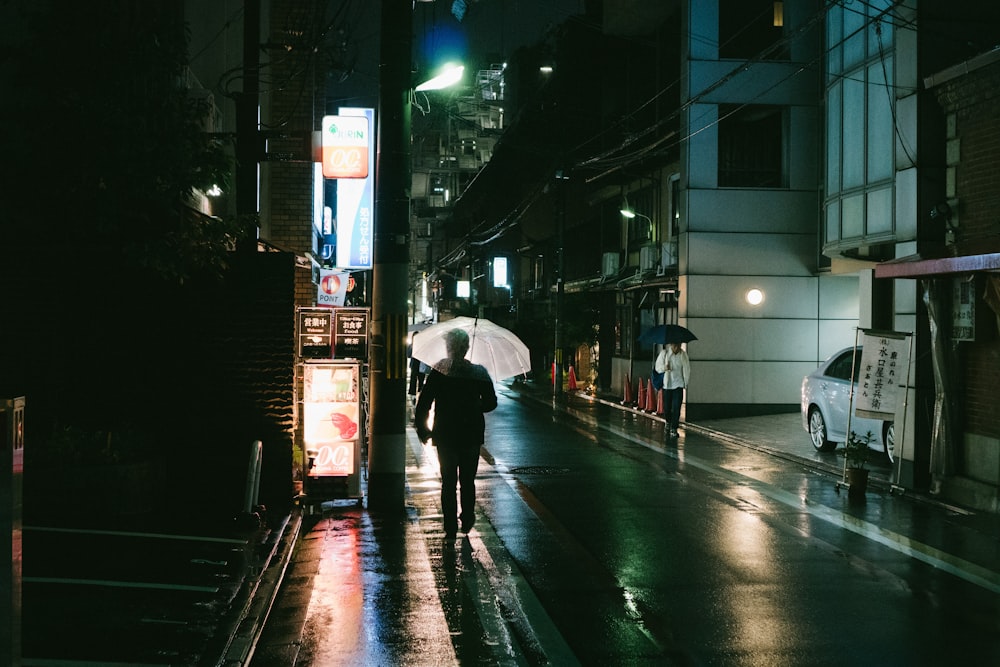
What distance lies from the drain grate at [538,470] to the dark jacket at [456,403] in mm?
4837

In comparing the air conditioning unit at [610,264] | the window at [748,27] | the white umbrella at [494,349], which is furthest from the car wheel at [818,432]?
the air conditioning unit at [610,264]

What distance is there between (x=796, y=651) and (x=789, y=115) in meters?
20.2

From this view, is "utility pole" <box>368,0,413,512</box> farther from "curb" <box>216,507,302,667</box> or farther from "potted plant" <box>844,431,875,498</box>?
"potted plant" <box>844,431,875,498</box>

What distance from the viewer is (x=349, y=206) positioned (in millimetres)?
22375

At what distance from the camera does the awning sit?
10453mm

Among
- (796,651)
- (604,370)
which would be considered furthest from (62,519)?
(604,370)

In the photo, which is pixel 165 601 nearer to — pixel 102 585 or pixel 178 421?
pixel 102 585

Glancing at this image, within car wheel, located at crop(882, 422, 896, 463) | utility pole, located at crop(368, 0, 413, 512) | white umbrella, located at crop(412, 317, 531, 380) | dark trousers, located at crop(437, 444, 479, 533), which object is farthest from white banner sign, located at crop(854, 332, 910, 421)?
utility pole, located at crop(368, 0, 413, 512)

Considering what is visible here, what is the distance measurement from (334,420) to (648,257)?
58.9ft

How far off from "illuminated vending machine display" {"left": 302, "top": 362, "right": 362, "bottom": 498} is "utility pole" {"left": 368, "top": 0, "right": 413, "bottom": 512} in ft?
1.52

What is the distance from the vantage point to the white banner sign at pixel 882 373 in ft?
41.4

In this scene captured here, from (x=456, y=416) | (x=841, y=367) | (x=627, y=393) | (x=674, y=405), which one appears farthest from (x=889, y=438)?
(x=627, y=393)

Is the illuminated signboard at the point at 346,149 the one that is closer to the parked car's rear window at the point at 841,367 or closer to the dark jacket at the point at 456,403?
the parked car's rear window at the point at 841,367

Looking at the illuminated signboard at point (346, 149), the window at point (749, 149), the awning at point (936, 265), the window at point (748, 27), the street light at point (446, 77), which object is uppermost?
the window at point (748, 27)
